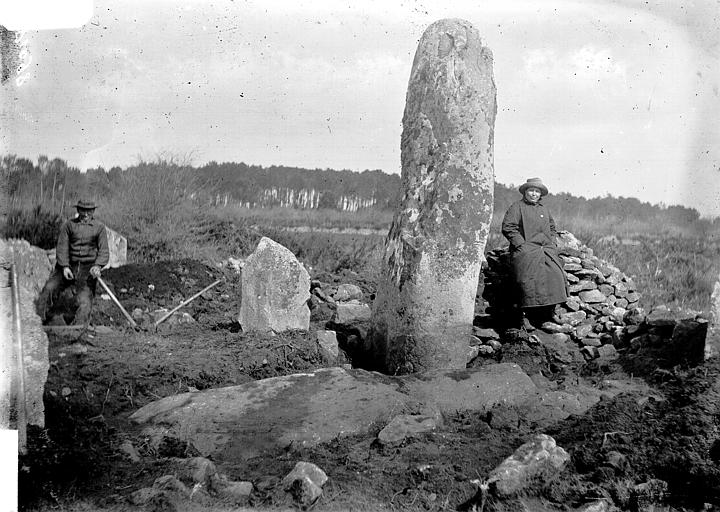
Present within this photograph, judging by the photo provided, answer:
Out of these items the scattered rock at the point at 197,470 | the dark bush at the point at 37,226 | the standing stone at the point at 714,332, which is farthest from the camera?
the dark bush at the point at 37,226

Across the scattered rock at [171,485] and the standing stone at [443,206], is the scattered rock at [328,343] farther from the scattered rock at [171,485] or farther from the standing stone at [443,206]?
the scattered rock at [171,485]

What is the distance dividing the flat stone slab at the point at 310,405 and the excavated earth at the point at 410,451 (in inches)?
5.4

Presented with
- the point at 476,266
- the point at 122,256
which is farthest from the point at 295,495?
the point at 122,256

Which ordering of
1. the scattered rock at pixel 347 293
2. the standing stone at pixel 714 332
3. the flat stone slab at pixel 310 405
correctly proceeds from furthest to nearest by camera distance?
1. the scattered rock at pixel 347 293
2. the standing stone at pixel 714 332
3. the flat stone slab at pixel 310 405

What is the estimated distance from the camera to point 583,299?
852 cm

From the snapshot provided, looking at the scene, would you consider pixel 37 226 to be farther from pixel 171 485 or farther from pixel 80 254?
pixel 171 485

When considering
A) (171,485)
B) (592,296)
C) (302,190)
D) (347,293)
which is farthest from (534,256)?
→ (171,485)

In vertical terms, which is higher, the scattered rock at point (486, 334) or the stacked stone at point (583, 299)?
the stacked stone at point (583, 299)

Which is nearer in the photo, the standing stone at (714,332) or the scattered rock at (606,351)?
the standing stone at (714,332)

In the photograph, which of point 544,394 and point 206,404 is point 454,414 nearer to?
point 544,394

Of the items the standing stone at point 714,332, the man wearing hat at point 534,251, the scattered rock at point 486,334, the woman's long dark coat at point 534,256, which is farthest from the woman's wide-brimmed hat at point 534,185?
the standing stone at point 714,332

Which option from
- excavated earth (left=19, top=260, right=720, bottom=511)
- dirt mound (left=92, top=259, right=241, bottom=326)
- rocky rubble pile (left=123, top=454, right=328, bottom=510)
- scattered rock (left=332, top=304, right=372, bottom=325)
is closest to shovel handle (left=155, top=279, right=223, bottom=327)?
dirt mound (left=92, top=259, right=241, bottom=326)

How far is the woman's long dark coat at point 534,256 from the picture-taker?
25.9 feet

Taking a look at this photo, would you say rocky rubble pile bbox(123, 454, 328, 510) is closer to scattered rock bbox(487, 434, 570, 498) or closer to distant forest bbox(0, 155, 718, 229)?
scattered rock bbox(487, 434, 570, 498)
